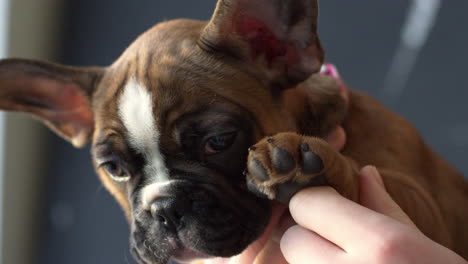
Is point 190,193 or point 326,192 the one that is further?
point 190,193

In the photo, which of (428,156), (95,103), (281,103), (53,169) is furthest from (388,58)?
(53,169)

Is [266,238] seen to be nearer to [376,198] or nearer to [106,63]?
[376,198]

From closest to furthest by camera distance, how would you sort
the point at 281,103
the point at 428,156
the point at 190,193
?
the point at 190,193 < the point at 281,103 < the point at 428,156

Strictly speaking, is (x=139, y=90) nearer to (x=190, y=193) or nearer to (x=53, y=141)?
(x=190, y=193)

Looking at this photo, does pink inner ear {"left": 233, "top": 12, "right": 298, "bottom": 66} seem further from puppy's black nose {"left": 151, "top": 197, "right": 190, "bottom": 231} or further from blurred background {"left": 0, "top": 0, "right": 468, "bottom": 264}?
blurred background {"left": 0, "top": 0, "right": 468, "bottom": 264}

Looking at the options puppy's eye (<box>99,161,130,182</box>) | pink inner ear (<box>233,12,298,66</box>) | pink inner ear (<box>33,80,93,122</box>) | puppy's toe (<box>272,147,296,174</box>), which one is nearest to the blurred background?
pink inner ear (<box>33,80,93,122</box>)

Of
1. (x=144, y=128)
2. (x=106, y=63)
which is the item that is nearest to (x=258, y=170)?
(x=144, y=128)
